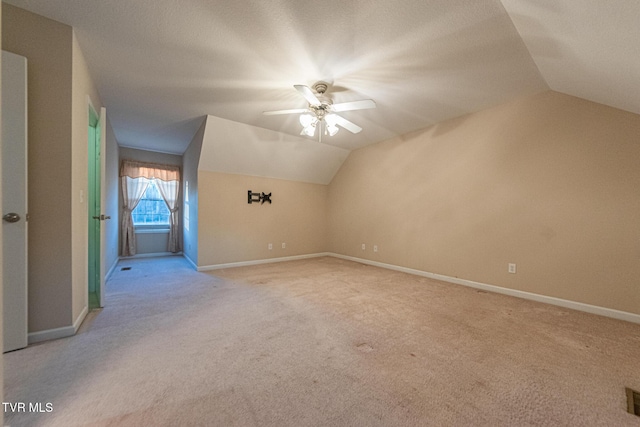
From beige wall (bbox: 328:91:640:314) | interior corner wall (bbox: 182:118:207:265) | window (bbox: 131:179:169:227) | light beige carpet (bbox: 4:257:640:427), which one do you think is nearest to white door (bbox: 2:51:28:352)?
light beige carpet (bbox: 4:257:640:427)

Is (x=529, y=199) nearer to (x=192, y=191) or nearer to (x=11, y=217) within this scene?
(x=11, y=217)

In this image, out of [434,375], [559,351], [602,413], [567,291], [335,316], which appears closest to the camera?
[602,413]

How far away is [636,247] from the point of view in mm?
2510

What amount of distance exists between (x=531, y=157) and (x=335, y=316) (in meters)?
3.00

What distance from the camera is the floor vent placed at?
1.43 m

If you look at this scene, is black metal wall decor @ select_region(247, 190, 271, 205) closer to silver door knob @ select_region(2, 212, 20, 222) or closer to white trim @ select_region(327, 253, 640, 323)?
white trim @ select_region(327, 253, 640, 323)

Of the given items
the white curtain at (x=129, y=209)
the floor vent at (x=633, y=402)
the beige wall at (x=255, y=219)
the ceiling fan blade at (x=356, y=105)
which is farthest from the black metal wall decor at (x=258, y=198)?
the floor vent at (x=633, y=402)

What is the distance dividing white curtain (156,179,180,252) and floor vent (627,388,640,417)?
689cm

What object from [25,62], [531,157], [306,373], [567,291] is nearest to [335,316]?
[306,373]

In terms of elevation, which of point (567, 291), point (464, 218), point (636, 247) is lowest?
point (567, 291)

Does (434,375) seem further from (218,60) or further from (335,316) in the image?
(218,60)

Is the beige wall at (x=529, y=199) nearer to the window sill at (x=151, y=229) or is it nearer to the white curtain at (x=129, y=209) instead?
the window sill at (x=151, y=229)

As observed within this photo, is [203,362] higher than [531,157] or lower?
lower

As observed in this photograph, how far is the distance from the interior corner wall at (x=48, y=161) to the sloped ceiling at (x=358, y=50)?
0.20m
